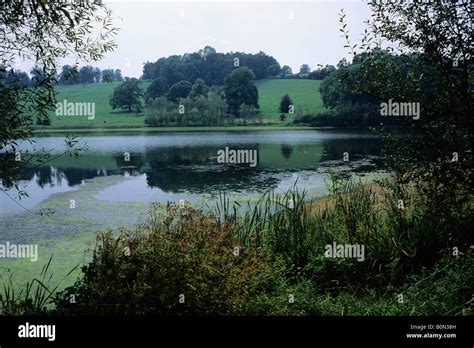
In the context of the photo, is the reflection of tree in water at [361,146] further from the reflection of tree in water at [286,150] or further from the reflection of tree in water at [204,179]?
the reflection of tree in water at [204,179]

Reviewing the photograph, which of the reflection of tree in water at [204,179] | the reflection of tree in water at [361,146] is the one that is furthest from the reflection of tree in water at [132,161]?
the reflection of tree in water at [361,146]

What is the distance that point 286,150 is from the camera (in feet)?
48.2

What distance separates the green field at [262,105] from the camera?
877cm

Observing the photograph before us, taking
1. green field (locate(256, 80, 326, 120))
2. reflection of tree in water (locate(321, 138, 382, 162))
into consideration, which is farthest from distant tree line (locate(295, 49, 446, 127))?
reflection of tree in water (locate(321, 138, 382, 162))

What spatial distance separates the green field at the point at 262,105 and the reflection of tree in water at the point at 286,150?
2632 millimetres

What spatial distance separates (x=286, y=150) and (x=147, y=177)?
4.77 meters

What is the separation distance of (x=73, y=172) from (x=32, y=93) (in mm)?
9316

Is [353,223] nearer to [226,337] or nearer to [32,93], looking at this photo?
[226,337]

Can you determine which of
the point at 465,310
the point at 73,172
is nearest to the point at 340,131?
the point at 465,310

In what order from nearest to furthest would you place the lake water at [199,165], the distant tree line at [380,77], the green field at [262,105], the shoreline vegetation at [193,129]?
the distant tree line at [380,77] → the green field at [262,105] → the shoreline vegetation at [193,129] → the lake water at [199,165]

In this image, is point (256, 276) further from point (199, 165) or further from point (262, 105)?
point (199, 165)

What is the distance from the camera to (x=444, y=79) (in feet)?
21.4

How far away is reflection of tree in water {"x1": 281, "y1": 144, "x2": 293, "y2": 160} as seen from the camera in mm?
14209

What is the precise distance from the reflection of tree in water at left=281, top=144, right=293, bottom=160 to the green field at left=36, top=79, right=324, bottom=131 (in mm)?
2632
